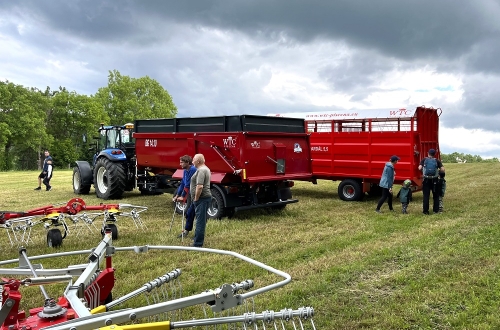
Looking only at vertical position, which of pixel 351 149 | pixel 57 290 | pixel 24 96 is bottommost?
pixel 57 290

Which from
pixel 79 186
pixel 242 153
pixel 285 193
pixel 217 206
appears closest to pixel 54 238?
pixel 217 206

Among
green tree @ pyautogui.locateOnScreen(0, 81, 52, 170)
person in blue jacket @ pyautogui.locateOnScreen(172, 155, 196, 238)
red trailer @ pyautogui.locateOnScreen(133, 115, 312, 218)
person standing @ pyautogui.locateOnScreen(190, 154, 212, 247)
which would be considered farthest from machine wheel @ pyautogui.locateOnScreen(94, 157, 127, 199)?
green tree @ pyautogui.locateOnScreen(0, 81, 52, 170)

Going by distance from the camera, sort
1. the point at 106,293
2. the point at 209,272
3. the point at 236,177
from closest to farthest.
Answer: the point at 106,293 < the point at 209,272 < the point at 236,177

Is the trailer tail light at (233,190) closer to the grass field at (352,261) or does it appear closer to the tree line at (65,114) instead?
the grass field at (352,261)

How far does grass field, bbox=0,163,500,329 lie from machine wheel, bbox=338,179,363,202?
174cm

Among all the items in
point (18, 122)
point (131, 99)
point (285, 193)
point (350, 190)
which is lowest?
point (350, 190)

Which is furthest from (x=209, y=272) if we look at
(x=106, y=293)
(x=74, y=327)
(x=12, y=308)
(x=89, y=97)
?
→ (x=89, y=97)

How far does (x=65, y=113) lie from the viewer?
55344mm

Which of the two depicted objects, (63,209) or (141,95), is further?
(141,95)

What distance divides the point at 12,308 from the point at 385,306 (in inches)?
131

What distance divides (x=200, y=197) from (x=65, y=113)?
53771 millimetres

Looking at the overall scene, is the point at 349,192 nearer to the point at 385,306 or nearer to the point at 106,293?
the point at 385,306

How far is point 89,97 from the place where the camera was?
55938 millimetres

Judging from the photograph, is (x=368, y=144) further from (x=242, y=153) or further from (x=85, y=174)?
(x=85, y=174)
